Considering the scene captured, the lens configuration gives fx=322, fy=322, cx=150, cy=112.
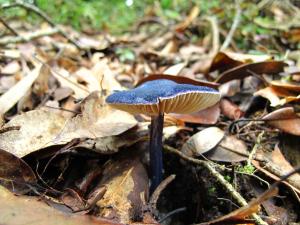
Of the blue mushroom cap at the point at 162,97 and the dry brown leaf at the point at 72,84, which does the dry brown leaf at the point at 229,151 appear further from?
the dry brown leaf at the point at 72,84

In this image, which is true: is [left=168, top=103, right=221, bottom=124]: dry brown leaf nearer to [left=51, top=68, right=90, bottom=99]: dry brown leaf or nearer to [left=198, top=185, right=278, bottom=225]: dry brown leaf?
[left=51, top=68, right=90, bottom=99]: dry brown leaf

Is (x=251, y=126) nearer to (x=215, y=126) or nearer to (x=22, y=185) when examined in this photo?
(x=215, y=126)

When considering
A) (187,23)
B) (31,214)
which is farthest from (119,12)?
(31,214)

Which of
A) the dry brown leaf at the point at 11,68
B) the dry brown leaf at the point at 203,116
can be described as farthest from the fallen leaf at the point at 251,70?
the dry brown leaf at the point at 11,68

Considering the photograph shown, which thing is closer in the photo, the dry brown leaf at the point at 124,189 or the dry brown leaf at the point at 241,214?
the dry brown leaf at the point at 241,214

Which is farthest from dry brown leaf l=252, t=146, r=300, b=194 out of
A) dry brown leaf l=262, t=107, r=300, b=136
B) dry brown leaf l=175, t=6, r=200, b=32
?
dry brown leaf l=175, t=6, r=200, b=32

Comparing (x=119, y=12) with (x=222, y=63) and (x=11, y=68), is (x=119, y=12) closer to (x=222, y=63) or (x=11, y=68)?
(x=11, y=68)

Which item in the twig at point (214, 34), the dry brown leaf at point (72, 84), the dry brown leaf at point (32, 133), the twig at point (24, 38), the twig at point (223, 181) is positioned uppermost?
the twig at point (214, 34)

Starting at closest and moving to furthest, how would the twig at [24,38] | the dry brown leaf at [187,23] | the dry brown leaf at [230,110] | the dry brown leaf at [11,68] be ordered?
the dry brown leaf at [230,110], the dry brown leaf at [11,68], the twig at [24,38], the dry brown leaf at [187,23]
